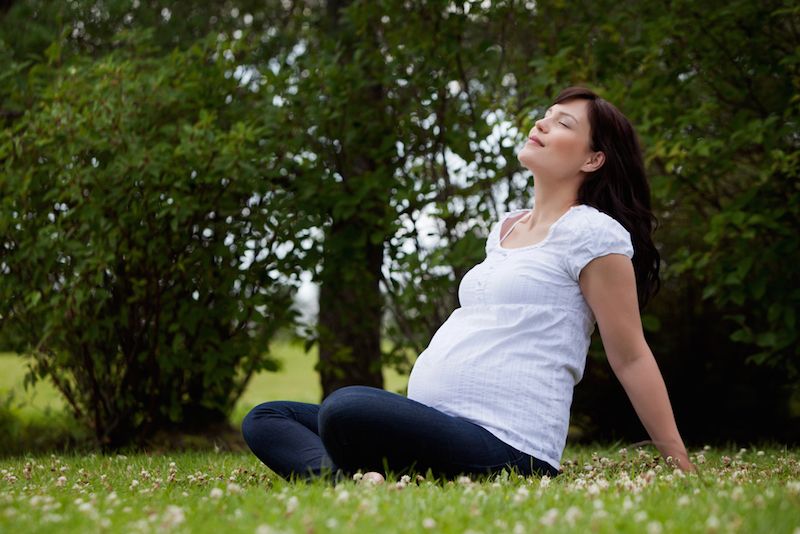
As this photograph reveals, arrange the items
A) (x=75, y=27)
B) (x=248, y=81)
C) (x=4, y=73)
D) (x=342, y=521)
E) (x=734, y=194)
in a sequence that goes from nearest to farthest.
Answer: (x=342, y=521) → (x=4, y=73) → (x=734, y=194) → (x=248, y=81) → (x=75, y=27)

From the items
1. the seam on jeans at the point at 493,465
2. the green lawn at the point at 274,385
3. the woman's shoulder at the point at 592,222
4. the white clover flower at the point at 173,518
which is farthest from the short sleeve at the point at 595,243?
the green lawn at the point at 274,385

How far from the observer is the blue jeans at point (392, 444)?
2.93m

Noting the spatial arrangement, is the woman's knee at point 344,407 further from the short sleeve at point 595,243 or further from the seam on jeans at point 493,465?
the short sleeve at point 595,243

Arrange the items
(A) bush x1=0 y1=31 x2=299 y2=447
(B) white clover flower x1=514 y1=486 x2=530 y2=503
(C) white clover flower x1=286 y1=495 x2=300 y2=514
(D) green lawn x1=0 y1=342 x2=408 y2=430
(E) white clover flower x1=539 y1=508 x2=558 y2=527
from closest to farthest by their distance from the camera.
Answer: (E) white clover flower x1=539 y1=508 x2=558 y2=527 < (C) white clover flower x1=286 y1=495 x2=300 y2=514 < (B) white clover flower x1=514 y1=486 x2=530 y2=503 < (A) bush x1=0 y1=31 x2=299 y2=447 < (D) green lawn x1=0 y1=342 x2=408 y2=430

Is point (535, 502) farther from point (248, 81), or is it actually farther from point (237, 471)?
point (248, 81)

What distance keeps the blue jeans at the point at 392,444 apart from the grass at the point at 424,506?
0.27ft

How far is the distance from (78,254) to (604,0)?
145 inches

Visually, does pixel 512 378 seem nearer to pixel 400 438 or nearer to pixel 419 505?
pixel 400 438

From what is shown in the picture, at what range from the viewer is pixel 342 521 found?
222 cm

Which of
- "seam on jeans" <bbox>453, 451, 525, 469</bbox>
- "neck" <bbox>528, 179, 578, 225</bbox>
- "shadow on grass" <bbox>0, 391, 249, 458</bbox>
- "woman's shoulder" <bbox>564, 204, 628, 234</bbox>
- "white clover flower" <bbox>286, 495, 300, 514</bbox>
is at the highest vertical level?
"neck" <bbox>528, 179, 578, 225</bbox>

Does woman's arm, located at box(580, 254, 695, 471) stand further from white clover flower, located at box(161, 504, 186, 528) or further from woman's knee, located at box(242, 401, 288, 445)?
white clover flower, located at box(161, 504, 186, 528)

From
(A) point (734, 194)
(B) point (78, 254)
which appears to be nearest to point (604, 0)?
(A) point (734, 194)

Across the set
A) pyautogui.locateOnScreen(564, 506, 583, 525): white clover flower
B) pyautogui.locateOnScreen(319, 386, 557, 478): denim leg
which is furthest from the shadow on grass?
pyautogui.locateOnScreen(564, 506, 583, 525): white clover flower

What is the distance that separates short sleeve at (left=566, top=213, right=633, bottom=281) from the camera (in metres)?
3.15
